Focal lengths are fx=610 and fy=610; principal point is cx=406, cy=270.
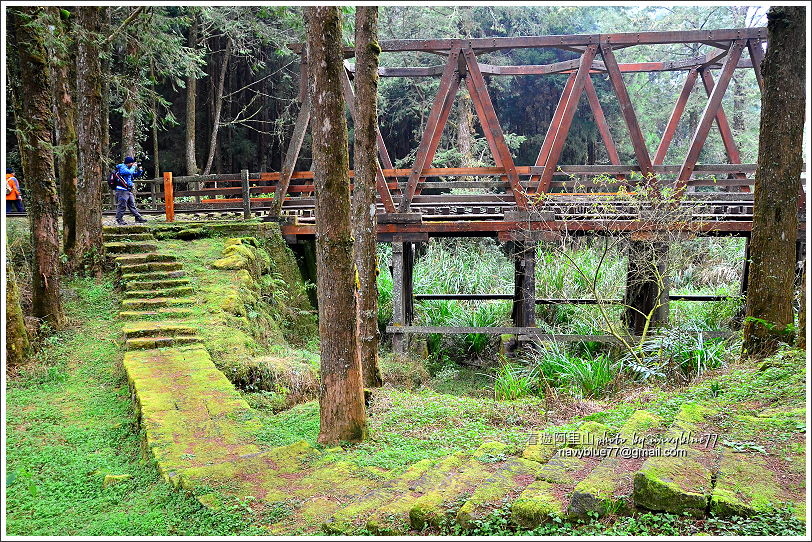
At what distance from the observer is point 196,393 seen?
21.2 feet

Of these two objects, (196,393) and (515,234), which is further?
(515,234)

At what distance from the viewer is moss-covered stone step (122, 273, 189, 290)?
32.0ft

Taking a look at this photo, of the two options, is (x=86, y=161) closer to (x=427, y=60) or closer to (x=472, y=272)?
(x=472, y=272)

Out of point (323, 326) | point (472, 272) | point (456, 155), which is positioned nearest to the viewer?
point (323, 326)

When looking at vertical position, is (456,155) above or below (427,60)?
below

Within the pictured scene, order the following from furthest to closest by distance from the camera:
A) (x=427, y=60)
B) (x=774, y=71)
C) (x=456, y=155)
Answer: (x=427, y=60)
(x=456, y=155)
(x=774, y=71)

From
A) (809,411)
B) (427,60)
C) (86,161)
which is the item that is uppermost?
(427,60)

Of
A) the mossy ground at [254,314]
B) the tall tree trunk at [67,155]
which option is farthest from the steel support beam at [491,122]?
the tall tree trunk at [67,155]

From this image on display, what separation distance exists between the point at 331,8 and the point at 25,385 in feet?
18.4

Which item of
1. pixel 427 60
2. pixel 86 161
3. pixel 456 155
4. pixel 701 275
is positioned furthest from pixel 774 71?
pixel 427 60

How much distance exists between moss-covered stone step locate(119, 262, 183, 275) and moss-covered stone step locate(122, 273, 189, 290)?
322 millimetres

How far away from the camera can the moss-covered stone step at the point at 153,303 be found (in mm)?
9125

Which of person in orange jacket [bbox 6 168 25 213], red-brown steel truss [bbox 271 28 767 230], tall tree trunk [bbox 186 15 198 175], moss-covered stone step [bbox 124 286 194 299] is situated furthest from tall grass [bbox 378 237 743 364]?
person in orange jacket [bbox 6 168 25 213]

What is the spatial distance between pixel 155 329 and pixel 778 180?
7.74m
